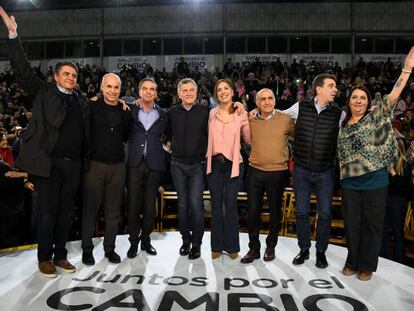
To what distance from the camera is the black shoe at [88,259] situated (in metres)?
3.32

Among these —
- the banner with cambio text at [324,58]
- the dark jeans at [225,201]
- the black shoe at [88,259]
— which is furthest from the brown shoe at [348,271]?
the banner with cambio text at [324,58]

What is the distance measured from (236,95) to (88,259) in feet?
26.8

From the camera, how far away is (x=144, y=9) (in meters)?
16.3

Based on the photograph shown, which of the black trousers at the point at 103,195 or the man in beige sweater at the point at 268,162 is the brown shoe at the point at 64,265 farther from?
the man in beige sweater at the point at 268,162

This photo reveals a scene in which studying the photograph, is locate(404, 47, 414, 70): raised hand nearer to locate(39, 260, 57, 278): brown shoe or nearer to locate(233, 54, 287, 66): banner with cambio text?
locate(39, 260, 57, 278): brown shoe

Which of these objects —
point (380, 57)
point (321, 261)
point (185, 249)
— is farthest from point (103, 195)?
point (380, 57)

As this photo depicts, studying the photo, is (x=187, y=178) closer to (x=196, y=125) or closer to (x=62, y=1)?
(x=196, y=125)

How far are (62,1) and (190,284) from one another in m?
16.0

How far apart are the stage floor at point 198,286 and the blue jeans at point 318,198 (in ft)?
0.92

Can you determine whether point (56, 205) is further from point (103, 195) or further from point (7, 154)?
point (7, 154)

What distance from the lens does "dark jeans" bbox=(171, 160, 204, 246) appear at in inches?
140

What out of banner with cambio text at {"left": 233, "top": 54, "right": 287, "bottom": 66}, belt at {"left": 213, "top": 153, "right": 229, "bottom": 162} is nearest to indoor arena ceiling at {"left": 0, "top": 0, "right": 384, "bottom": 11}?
banner with cambio text at {"left": 233, "top": 54, "right": 287, "bottom": 66}

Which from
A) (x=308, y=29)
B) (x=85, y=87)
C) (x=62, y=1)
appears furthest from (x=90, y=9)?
(x=308, y=29)

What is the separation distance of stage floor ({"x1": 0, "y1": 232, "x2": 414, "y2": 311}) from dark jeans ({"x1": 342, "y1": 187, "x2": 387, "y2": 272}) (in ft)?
0.48
